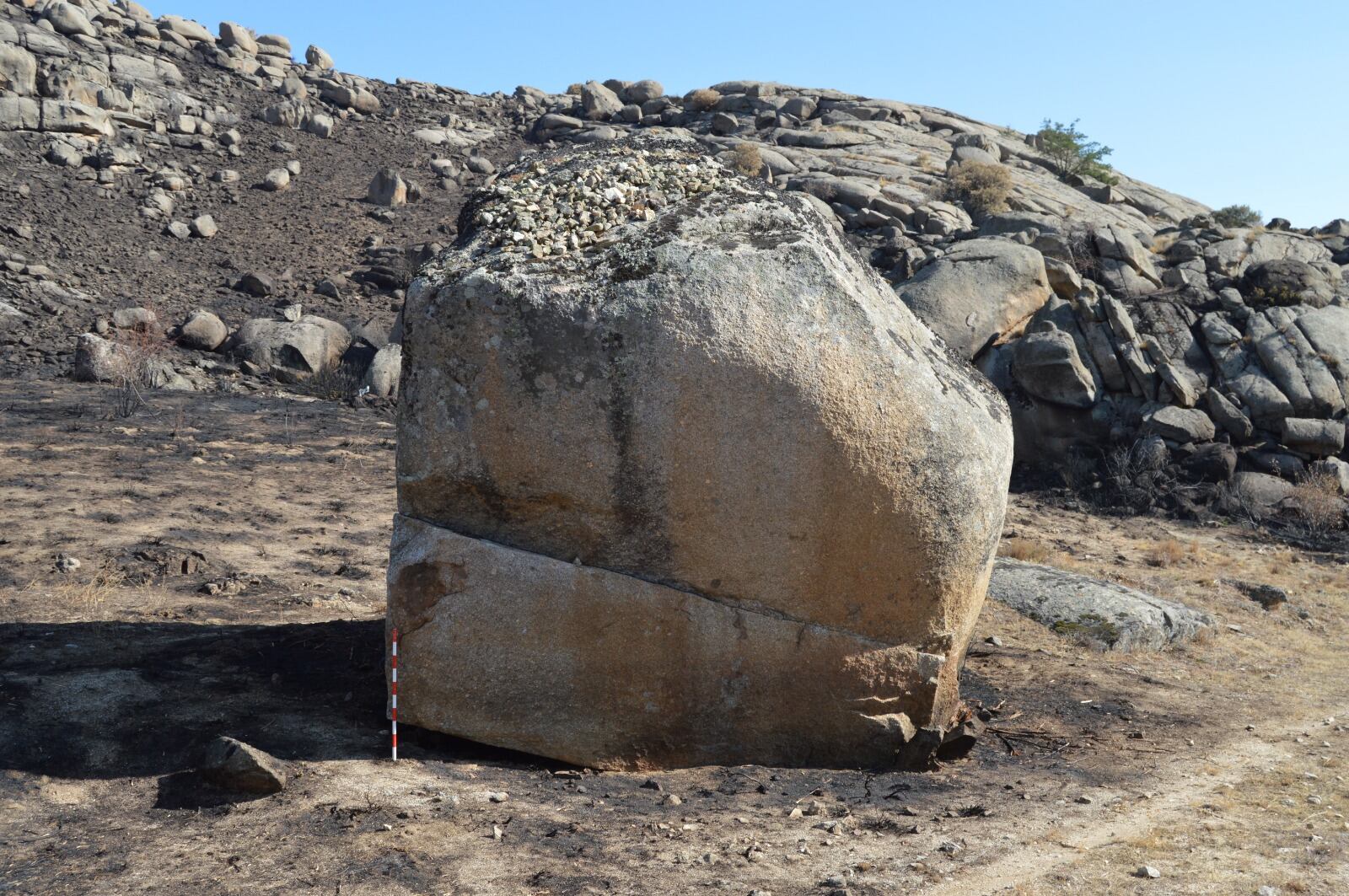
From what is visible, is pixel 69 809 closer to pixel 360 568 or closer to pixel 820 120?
pixel 360 568

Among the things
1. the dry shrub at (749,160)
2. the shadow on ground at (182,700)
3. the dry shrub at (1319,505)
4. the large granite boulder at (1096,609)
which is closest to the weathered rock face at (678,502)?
the shadow on ground at (182,700)

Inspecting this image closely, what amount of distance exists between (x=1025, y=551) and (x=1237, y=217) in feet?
71.5

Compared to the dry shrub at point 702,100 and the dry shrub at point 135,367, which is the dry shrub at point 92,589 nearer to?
the dry shrub at point 135,367

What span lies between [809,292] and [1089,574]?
7.83m

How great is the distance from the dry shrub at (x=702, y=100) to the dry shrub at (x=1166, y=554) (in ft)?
79.8

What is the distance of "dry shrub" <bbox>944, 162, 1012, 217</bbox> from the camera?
2611cm

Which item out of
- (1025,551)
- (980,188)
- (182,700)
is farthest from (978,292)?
(182,700)

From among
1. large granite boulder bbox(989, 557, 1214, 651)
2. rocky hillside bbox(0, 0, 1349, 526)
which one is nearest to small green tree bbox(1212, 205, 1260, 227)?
rocky hillside bbox(0, 0, 1349, 526)

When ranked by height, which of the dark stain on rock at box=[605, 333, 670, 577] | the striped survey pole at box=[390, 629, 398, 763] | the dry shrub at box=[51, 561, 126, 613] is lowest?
the dry shrub at box=[51, 561, 126, 613]

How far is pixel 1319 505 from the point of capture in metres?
15.3

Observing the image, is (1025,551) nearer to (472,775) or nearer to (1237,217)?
(472,775)

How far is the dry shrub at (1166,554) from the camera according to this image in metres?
12.9

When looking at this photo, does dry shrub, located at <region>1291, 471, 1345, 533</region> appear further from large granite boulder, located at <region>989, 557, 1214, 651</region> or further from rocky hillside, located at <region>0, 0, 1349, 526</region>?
large granite boulder, located at <region>989, 557, 1214, 651</region>

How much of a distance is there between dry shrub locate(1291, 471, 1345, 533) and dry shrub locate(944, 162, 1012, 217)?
38.5 feet
